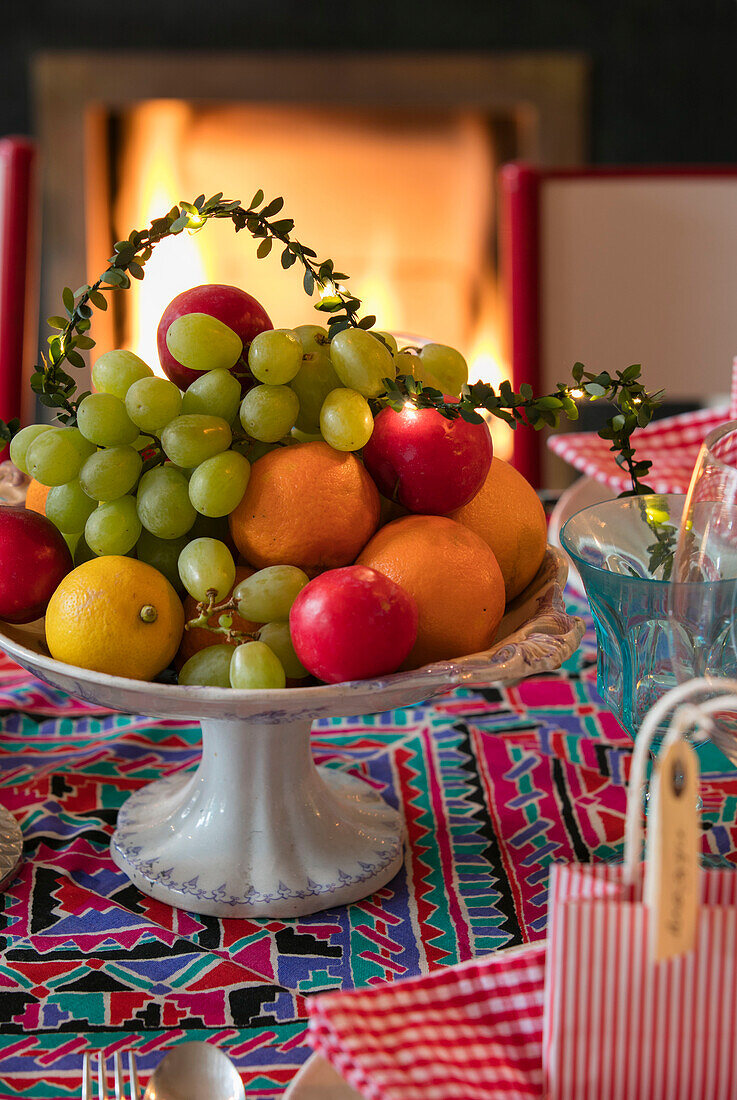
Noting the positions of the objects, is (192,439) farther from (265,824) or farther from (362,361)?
(265,824)

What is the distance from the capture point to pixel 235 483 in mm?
542

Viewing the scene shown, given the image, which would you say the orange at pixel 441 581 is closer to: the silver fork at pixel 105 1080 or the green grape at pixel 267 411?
the green grape at pixel 267 411

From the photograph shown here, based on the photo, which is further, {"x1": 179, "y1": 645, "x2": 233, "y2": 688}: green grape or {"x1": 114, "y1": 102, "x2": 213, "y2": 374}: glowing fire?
{"x1": 114, "y1": 102, "x2": 213, "y2": 374}: glowing fire

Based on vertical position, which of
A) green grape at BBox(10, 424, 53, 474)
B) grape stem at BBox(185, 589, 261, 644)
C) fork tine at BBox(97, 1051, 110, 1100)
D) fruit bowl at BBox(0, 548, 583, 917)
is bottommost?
fork tine at BBox(97, 1051, 110, 1100)

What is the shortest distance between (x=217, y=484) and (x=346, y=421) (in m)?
0.07

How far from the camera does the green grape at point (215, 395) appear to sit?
56cm

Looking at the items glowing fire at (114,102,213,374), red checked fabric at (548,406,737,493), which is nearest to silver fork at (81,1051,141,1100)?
red checked fabric at (548,406,737,493)

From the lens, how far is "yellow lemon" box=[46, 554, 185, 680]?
52cm

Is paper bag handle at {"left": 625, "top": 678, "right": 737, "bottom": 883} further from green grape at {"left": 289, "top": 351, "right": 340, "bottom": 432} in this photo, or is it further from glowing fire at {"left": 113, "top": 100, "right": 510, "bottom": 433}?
glowing fire at {"left": 113, "top": 100, "right": 510, "bottom": 433}

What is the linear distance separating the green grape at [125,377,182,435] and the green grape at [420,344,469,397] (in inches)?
6.3

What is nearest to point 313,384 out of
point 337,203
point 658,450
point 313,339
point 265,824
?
point 313,339

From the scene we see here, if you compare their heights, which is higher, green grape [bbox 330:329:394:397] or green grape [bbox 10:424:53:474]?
green grape [bbox 330:329:394:397]

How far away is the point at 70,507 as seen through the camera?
1.93 feet

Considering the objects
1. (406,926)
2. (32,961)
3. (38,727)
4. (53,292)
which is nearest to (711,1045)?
(406,926)
